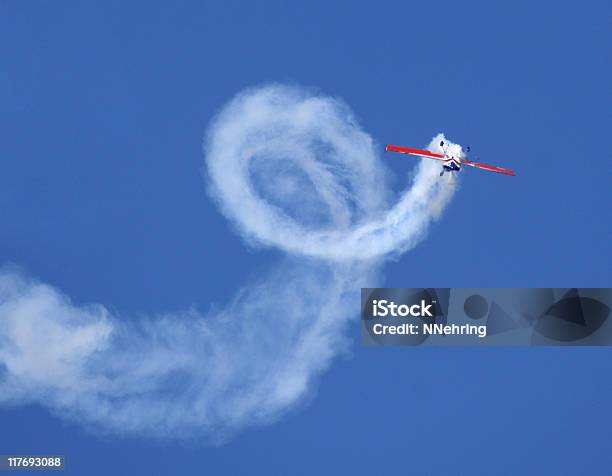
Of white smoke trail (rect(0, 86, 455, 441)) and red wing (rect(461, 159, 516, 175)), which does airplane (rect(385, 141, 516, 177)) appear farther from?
white smoke trail (rect(0, 86, 455, 441))

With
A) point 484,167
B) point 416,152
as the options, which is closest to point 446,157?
point 416,152

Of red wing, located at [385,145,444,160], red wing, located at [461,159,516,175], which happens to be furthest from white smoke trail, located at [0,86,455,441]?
red wing, located at [461,159,516,175]

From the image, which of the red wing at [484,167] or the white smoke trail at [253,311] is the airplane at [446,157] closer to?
the red wing at [484,167]

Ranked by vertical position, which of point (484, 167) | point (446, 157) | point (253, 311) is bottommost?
point (253, 311)

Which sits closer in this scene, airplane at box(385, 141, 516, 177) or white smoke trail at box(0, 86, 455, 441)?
airplane at box(385, 141, 516, 177)

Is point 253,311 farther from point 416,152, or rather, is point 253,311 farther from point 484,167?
point 484,167

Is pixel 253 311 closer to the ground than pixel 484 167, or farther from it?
closer to the ground

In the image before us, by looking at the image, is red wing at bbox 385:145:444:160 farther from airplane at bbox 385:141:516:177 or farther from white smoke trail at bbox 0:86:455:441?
white smoke trail at bbox 0:86:455:441

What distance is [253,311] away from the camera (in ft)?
44.1

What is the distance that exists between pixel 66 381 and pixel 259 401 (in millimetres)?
3484

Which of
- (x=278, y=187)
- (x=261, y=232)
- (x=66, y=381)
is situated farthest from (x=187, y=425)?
(x=278, y=187)

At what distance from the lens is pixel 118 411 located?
1337 cm

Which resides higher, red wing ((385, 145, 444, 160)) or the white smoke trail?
red wing ((385, 145, 444, 160))

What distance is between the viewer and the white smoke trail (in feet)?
43.7
